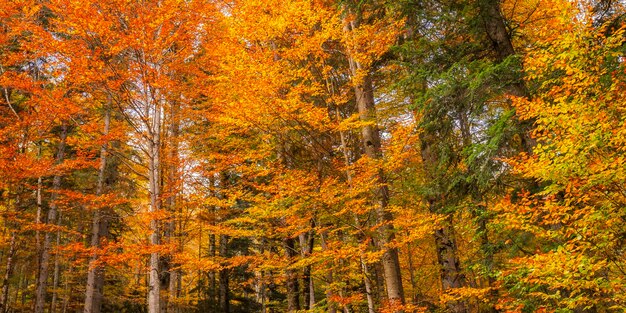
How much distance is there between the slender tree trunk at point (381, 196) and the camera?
830 cm

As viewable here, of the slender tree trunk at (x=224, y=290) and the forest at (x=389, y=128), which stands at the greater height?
the forest at (x=389, y=128)

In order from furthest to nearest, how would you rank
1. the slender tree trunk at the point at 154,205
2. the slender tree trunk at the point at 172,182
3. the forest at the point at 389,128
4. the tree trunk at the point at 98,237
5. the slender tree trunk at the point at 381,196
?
the tree trunk at the point at 98,237 < the slender tree trunk at the point at 172,182 < the slender tree trunk at the point at 154,205 < the slender tree trunk at the point at 381,196 < the forest at the point at 389,128

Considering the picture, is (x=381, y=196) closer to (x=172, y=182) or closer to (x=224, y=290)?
(x=172, y=182)

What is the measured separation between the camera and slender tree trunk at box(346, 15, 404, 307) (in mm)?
8297

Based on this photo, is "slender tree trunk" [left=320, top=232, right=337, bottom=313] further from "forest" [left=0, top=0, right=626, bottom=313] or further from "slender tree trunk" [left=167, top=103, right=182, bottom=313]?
"slender tree trunk" [left=167, top=103, right=182, bottom=313]

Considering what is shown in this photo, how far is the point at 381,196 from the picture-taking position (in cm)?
882

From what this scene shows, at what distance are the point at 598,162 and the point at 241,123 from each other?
706 centimetres

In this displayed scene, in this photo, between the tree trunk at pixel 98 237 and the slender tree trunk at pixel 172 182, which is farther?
the tree trunk at pixel 98 237

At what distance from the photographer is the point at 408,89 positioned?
29.1 feet

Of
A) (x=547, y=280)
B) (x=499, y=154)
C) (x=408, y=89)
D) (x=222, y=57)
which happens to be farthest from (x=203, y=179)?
(x=547, y=280)

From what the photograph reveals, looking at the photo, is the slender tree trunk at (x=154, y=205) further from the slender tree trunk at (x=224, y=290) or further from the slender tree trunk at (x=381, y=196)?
the slender tree trunk at (x=224, y=290)

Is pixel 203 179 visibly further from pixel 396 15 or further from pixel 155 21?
pixel 396 15

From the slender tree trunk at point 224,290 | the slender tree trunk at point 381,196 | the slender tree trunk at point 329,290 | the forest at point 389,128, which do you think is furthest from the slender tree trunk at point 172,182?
the slender tree trunk at point 381,196

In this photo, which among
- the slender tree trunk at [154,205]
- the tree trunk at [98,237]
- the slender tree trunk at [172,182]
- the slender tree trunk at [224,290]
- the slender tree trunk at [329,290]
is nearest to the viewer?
the slender tree trunk at [154,205]
